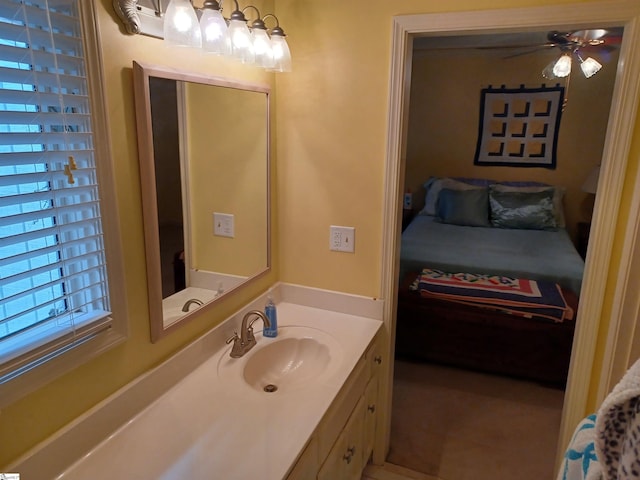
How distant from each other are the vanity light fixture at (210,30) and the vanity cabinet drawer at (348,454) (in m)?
1.36

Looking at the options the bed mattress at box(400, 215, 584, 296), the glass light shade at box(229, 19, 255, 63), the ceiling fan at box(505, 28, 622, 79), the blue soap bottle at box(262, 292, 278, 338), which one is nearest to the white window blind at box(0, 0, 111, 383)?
the glass light shade at box(229, 19, 255, 63)

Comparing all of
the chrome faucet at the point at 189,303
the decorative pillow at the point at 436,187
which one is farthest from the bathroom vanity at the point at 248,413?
the decorative pillow at the point at 436,187

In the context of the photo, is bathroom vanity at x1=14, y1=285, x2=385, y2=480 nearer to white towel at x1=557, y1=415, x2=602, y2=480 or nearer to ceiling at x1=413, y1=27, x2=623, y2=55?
white towel at x1=557, y1=415, x2=602, y2=480

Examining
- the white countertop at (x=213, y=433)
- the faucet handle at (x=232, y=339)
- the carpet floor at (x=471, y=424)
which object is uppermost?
the faucet handle at (x=232, y=339)

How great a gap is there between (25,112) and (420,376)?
2678 mm

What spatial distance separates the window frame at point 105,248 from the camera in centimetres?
101

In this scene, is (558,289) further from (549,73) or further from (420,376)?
(549,73)

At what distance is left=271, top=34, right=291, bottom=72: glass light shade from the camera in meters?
1.64

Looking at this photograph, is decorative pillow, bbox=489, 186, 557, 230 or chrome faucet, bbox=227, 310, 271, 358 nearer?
chrome faucet, bbox=227, 310, 271, 358

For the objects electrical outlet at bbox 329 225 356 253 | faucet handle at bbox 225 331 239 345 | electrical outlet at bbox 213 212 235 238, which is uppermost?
electrical outlet at bbox 213 212 235 238

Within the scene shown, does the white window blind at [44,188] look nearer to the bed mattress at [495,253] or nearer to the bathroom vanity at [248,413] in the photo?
the bathroom vanity at [248,413]

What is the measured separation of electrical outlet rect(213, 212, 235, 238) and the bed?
158 cm

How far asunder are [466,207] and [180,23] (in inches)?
143

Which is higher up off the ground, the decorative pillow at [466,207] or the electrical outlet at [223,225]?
the electrical outlet at [223,225]
